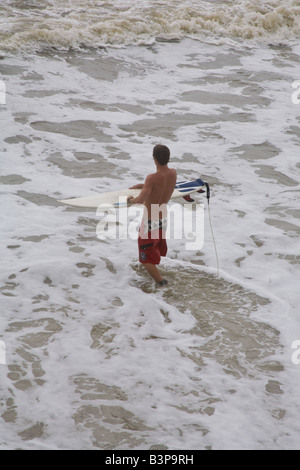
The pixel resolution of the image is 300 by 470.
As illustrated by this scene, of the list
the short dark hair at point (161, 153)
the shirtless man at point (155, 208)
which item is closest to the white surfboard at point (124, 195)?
the shirtless man at point (155, 208)

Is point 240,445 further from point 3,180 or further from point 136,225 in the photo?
point 3,180

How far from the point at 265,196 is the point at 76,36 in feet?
24.5

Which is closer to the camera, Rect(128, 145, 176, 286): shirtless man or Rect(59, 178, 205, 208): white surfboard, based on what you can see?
Rect(128, 145, 176, 286): shirtless man

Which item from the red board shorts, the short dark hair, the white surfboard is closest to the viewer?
the short dark hair

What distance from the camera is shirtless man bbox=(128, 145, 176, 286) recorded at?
4.18m

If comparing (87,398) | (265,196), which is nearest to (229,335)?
(87,398)

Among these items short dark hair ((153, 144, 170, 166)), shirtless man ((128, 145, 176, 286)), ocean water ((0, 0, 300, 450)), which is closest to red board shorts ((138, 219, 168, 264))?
shirtless man ((128, 145, 176, 286))

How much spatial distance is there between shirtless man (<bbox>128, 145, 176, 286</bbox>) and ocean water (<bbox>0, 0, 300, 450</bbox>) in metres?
0.31

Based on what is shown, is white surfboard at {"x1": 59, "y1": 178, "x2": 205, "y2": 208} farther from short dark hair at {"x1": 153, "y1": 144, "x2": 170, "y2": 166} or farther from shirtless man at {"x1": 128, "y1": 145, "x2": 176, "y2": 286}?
short dark hair at {"x1": 153, "y1": 144, "x2": 170, "y2": 166}

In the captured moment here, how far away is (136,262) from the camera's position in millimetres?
5008

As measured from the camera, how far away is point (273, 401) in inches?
134

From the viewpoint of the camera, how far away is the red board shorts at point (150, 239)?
4.40 m

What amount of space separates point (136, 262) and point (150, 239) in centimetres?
65

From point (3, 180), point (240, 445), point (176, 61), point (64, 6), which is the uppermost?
point (64, 6)
